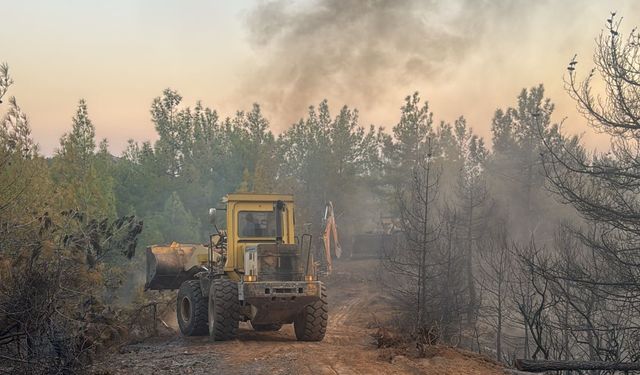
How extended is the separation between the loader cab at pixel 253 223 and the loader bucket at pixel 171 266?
9.78 ft

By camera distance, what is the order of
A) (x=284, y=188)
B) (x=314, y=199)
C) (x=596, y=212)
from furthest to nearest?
1. (x=314, y=199)
2. (x=284, y=188)
3. (x=596, y=212)

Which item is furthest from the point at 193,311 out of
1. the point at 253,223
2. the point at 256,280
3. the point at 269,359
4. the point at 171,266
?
the point at 269,359

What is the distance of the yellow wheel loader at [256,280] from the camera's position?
1245 cm

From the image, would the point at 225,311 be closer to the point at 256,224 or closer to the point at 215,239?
the point at 256,224

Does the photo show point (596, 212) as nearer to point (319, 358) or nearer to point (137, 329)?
point (319, 358)

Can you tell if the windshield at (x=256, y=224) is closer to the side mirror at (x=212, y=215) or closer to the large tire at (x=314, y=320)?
the side mirror at (x=212, y=215)

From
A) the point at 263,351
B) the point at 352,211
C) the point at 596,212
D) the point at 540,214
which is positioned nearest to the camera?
the point at 263,351

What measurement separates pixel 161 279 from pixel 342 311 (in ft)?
39.6

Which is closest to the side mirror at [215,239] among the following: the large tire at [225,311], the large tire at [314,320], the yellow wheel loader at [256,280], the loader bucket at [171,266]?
the yellow wheel loader at [256,280]

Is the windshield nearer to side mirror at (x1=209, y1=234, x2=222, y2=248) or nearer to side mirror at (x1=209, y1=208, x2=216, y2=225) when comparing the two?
side mirror at (x1=209, y1=208, x2=216, y2=225)

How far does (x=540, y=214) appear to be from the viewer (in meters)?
42.9

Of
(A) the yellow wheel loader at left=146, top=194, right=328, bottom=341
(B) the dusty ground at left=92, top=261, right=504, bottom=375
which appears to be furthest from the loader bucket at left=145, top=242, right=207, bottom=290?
(B) the dusty ground at left=92, top=261, right=504, bottom=375

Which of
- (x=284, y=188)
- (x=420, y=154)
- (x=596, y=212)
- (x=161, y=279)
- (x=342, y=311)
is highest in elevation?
(x=420, y=154)

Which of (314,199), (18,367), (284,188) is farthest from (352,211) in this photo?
(18,367)
